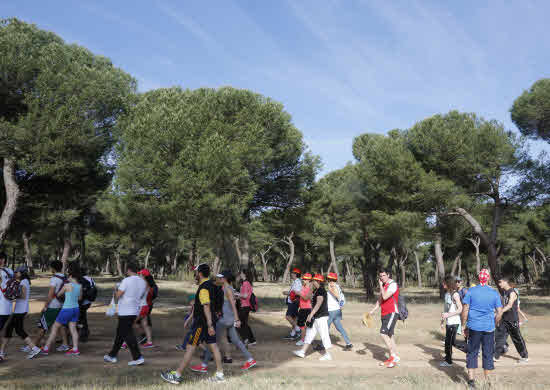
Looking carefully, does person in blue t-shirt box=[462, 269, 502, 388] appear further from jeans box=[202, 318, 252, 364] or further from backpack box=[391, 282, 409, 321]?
jeans box=[202, 318, 252, 364]

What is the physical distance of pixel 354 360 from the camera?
8977mm

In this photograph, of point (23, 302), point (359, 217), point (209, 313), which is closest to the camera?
point (209, 313)

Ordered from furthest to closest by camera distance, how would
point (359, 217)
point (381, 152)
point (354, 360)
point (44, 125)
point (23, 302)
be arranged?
point (359, 217), point (381, 152), point (44, 125), point (354, 360), point (23, 302)

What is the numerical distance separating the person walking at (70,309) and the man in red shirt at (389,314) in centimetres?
590

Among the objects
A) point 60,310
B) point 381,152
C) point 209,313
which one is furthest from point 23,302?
point 381,152

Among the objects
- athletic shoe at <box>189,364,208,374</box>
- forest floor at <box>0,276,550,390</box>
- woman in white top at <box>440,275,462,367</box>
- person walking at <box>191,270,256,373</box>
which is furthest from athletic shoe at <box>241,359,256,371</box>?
woman in white top at <box>440,275,462,367</box>

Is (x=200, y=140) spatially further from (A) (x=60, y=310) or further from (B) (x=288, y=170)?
(A) (x=60, y=310)

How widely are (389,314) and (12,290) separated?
22.9 ft

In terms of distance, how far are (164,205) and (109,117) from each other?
14.1 feet

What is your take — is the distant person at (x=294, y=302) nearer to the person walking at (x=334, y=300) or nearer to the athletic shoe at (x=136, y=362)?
the person walking at (x=334, y=300)

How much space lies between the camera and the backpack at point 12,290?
7788 millimetres

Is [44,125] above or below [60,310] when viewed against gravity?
above

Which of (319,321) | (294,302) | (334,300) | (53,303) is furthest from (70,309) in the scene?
(294,302)

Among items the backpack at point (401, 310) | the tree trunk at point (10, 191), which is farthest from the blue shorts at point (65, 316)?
the tree trunk at point (10, 191)
